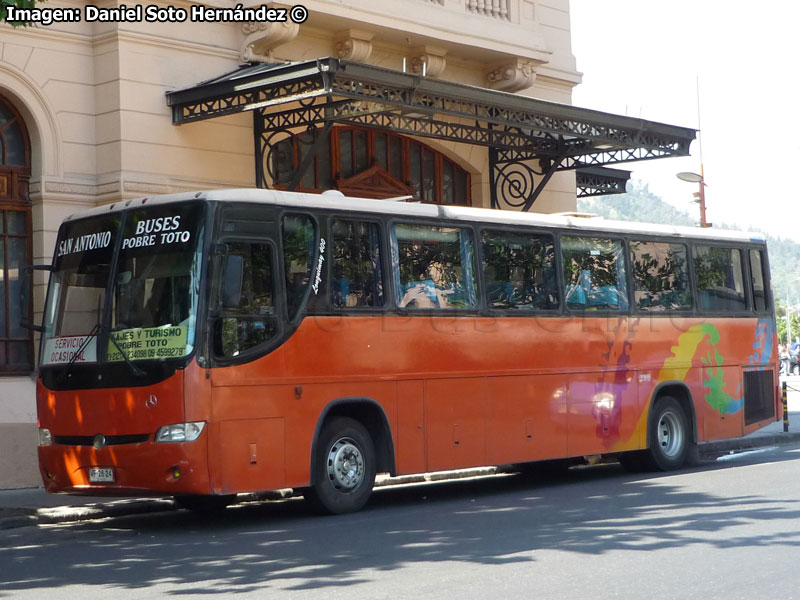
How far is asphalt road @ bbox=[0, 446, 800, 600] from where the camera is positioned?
772 cm

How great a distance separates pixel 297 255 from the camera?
12.0 meters

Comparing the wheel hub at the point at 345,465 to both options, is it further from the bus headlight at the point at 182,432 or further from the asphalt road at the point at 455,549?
the bus headlight at the point at 182,432

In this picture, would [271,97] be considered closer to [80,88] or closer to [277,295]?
[80,88]

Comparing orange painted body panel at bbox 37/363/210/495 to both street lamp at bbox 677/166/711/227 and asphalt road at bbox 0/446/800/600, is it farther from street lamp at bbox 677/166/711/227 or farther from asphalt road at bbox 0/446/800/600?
street lamp at bbox 677/166/711/227

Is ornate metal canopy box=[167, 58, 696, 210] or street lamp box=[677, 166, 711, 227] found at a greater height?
street lamp box=[677, 166, 711, 227]

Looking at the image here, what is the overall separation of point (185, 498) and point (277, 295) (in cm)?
276

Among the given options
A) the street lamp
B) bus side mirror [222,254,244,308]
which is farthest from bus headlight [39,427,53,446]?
the street lamp

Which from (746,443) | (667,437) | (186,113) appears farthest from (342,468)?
(746,443)

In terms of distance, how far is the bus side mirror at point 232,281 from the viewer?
436 inches

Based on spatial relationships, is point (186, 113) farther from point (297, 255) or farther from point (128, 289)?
point (128, 289)

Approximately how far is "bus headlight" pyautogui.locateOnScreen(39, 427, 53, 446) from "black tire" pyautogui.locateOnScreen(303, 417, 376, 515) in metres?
2.56

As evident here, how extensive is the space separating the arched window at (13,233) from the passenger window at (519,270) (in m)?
6.19

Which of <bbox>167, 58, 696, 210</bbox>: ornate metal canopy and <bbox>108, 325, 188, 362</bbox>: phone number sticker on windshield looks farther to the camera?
<bbox>167, 58, 696, 210</bbox>: ornate metal canopy

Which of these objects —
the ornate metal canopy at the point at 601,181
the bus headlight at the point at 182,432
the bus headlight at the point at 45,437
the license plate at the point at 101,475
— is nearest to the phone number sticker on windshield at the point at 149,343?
the bus headlight at the point at 182,432
